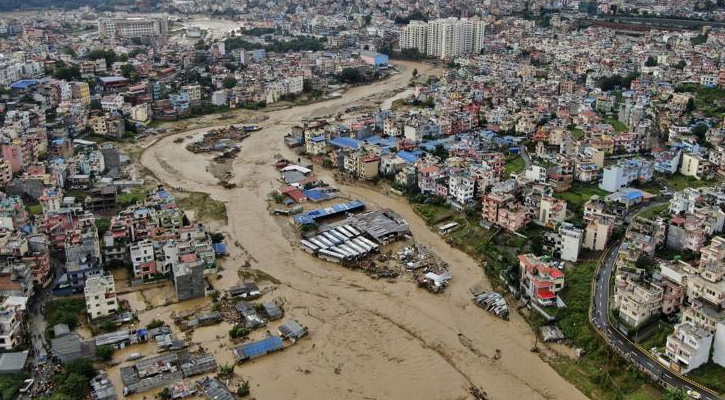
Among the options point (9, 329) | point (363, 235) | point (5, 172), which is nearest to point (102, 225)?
point (9, 329)

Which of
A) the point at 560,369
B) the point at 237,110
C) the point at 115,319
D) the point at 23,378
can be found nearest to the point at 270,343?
the point at 115,319

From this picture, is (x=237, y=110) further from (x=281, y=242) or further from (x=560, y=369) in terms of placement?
(x=560, y=369)

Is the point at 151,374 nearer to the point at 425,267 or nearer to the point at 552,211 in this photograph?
the point at 425,267

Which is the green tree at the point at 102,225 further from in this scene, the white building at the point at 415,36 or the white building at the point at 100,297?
the white building at the point at 415,36

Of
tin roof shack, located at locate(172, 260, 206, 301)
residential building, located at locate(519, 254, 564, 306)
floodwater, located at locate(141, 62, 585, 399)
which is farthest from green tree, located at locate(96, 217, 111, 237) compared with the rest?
residential building, located at locate(519, 254, 564, 306)

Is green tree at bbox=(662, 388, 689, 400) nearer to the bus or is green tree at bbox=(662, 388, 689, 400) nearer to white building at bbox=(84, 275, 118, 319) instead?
the bus

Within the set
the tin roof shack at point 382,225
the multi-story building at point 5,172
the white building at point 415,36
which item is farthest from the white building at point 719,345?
the white building at point 415,36
